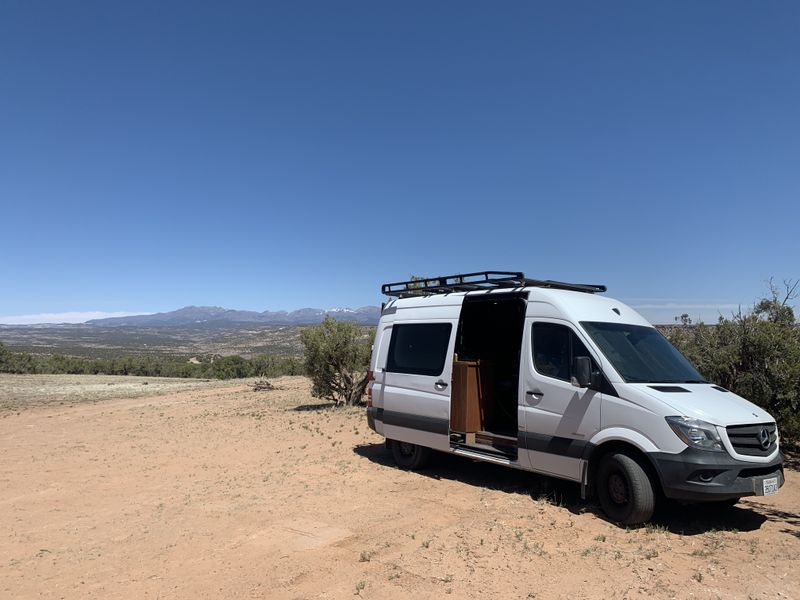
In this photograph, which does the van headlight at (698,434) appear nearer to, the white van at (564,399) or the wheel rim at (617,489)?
the white van at (564,399)

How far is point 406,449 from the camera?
29.6 feet

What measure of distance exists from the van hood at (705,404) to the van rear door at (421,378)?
2885 millimetres

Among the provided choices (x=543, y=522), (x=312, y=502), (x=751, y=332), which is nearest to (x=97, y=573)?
(x=312, y=502)

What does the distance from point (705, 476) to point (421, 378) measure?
4.12m

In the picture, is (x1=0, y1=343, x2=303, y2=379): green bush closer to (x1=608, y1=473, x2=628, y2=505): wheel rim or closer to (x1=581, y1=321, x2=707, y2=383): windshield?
(x1=581, y1=321, x2=707, y2=383): windshield

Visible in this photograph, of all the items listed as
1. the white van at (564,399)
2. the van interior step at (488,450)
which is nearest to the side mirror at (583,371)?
the white van at (564,399)

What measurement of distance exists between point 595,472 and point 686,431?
1190 mm

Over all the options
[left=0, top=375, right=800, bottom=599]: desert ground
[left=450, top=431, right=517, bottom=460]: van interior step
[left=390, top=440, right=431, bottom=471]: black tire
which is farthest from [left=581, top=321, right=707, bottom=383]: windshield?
[left=390, top=440, right=431, bottom=471]: black tire

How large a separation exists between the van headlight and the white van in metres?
0.01

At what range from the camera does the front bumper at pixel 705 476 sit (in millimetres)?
5430

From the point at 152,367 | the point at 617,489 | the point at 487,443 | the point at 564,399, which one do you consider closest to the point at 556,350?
the point at 564,399

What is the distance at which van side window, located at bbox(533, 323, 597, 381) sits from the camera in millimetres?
6676

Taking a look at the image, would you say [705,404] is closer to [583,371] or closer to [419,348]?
[583,371]

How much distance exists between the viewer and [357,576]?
4.89 m
